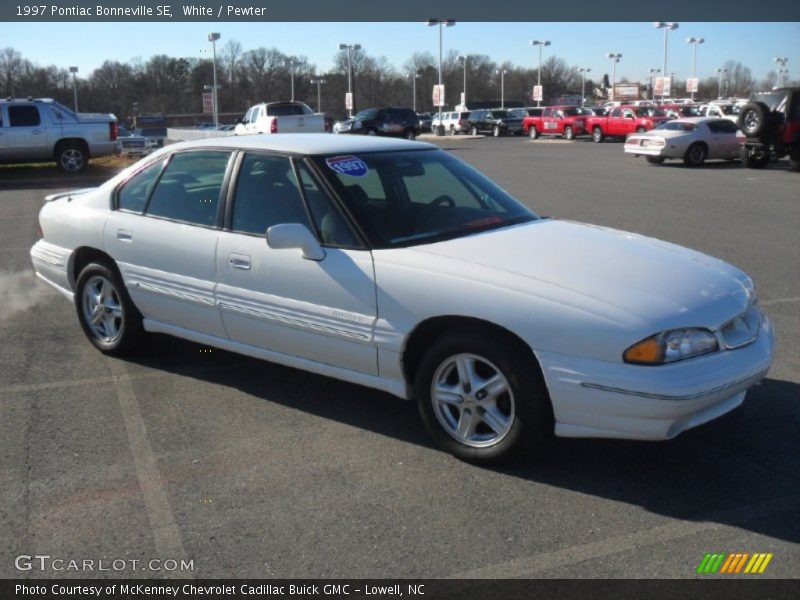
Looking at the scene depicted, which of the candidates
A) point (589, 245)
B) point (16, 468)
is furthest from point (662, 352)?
point (16, 468)

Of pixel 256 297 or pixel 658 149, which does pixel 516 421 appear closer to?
pixel 256 297

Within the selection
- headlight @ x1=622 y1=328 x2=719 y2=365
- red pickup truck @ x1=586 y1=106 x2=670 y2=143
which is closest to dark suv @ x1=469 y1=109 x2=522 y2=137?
red pickup truck @ x1=586 y1=106 x2=670 y2=143

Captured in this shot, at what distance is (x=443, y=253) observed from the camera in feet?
14.3

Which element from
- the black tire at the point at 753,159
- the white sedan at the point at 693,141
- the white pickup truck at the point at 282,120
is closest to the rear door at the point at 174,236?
the white pickup truck at the point at 282,120

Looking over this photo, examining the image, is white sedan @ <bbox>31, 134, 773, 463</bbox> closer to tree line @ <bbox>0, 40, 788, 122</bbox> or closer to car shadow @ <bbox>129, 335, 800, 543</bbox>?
car shadow @ <bbox>129, 335, 800, 543</bbox>

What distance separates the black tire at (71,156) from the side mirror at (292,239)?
19307 mm

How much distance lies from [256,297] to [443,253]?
1171 mm

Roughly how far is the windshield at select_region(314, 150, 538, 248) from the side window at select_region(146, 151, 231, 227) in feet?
2.56

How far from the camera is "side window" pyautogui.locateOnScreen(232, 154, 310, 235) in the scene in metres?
4.88

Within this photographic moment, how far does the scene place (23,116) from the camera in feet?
70.5

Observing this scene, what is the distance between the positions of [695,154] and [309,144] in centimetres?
2273

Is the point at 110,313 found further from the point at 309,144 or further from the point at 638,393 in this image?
the point at 638,393

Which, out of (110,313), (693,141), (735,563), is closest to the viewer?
(735,563)
